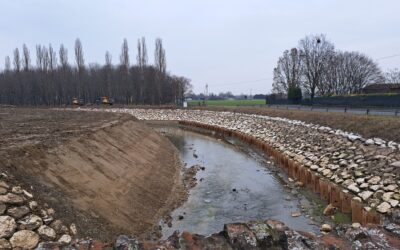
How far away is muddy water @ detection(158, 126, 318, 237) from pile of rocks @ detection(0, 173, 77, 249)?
12.6 ft

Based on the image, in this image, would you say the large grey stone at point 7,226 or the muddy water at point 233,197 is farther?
the muddy water at point 233,197

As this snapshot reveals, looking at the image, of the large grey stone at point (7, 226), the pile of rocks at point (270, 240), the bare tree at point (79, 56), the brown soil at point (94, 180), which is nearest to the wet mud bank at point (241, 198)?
the brown soil at point (94, 180)

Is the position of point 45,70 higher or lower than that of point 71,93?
higher

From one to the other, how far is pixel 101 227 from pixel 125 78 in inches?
2512

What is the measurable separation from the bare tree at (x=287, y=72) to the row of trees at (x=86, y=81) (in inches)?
880

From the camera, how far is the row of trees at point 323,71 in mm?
59812

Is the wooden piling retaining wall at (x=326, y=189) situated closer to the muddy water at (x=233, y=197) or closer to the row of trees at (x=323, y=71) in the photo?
the muddy water at (x=233, y=197)

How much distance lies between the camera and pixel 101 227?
8961 millimetres

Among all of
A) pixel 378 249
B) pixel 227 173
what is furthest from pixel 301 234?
pixel 227 173

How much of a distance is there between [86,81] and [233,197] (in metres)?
65.7

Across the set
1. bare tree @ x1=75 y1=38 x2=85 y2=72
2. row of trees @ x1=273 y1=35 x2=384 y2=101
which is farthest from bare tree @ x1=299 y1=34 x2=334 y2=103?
bare tree @ x1=75 y1=38 x2=85 y2=72

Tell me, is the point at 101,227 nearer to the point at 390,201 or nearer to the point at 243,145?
the point at 390,201

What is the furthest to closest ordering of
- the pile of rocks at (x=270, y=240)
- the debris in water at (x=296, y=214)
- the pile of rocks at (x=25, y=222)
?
the debris in water at (x=296, y=214)
the pile of rocks at (x=25, y=222)
the pile of rocks at (x=270, y=240)

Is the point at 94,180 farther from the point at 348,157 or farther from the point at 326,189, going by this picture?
the point at 348,157
